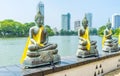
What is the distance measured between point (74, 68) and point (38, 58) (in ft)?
3.66

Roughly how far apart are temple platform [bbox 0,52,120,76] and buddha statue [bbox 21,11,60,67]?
0.13 metres

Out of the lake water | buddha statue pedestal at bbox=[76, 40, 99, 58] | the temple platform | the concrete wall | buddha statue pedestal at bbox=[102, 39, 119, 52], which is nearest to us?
the temple platform

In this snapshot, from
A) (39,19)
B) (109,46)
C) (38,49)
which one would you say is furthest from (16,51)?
(38,49)

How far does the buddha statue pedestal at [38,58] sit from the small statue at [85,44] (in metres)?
1.45

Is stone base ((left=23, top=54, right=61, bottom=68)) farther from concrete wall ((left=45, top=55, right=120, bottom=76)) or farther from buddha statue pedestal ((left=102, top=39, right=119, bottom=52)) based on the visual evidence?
buddha statue pedestal ((left=102, top=39, right=119, bottom=52))

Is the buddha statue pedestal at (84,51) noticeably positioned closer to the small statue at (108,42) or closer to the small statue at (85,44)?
the small statue at (85,44)

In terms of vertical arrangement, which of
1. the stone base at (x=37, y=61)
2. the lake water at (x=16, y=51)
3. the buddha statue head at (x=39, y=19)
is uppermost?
the buddha statue head at (x=39, y=19)

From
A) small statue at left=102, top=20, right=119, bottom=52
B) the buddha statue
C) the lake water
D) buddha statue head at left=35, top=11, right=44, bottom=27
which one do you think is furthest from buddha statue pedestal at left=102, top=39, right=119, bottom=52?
buddha statue head at left=35, top=11, right=44, bottom=27

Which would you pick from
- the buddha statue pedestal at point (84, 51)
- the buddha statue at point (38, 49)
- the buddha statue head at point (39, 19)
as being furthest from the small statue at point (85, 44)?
the buddha statue head at point (39, 19)

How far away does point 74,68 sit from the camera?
5273 millimetres

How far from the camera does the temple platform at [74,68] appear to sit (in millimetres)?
4253

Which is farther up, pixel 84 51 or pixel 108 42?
pixel 108 42

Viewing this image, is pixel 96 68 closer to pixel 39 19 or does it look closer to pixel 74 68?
pixel 74 68

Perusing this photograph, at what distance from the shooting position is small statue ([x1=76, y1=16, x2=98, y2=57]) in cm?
604
